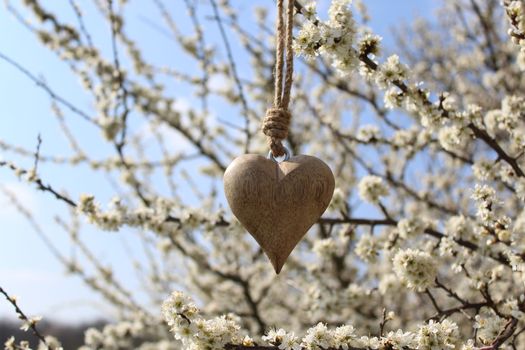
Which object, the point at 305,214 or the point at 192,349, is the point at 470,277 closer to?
the point at 305,214

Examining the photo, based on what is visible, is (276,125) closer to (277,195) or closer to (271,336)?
(277,195)

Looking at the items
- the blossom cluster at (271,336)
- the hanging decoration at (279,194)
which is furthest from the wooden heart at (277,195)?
the blossom cluster at (271,336)

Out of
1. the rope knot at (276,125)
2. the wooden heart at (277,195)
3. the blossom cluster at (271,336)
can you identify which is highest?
the rope knot at (276,125)

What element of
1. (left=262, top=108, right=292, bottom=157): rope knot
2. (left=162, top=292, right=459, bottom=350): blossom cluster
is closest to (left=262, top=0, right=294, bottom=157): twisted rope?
(left=262, top=108, right=292, bottom=157): rope knot

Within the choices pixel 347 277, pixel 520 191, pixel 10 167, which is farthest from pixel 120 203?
pixel 347 277

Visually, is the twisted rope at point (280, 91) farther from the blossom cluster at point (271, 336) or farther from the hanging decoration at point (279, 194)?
the blossom cluster at point (271, 336)
